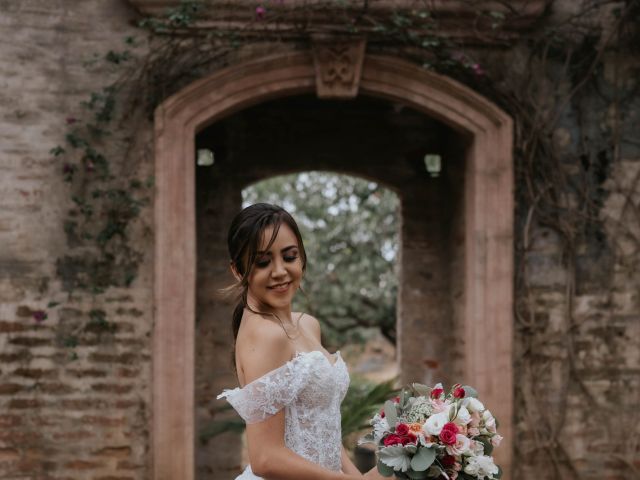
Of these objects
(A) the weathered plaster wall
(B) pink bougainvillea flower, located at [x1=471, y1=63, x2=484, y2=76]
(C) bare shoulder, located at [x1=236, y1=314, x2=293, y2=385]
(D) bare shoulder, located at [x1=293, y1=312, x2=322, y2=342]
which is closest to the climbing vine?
(B) pink bougainvillea flower, located at [x1=471, y1=63, x2=484, y2=76]

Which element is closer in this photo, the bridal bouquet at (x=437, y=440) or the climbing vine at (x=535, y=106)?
the bridal bouquet at (x=437, y=440)

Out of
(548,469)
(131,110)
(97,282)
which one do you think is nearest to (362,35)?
(131,110)

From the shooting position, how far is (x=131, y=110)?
580 cm

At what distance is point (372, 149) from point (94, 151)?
3.31 m

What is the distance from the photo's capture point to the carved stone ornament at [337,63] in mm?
5882

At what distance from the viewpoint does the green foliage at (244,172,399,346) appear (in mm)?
12062

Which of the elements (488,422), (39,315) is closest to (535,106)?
(39,315)

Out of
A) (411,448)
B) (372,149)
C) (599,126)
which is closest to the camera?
(411,448)

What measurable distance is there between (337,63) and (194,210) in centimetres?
134

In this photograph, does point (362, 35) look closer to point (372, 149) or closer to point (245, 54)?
point (245, 54)

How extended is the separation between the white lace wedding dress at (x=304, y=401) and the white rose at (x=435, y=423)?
0.99 ft

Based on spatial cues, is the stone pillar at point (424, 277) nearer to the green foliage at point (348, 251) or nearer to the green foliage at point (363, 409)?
the green foliage at point (363, 409)

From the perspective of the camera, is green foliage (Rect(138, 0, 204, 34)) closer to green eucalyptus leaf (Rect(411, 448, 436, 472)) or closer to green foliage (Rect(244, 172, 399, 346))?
green eucalyptus leaf (Rect(411, 448, 436, 472))

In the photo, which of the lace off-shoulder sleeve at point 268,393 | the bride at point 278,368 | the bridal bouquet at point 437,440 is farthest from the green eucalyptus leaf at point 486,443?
A: the lace off-shoulder sleeve at point 268,393
